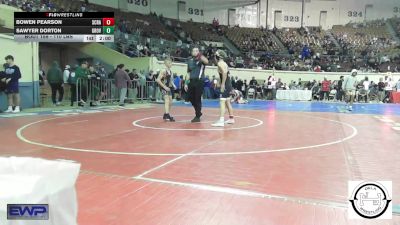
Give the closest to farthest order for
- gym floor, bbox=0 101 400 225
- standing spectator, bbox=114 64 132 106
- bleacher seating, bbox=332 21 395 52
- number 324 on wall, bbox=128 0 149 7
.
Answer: gym floor, bbox=0 101 400 225 → standing spectator, bbox=114 64 132 106 → number 324 on wall, bbox=128 0 149 7 → bleacher seating, bbox=332 21 395 52

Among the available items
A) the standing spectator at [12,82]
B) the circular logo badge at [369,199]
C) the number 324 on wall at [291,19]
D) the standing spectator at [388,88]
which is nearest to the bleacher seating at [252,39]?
the number 324 on wall at [291,19]

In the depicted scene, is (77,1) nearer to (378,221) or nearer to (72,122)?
(72,122)

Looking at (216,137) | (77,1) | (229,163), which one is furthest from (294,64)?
(229,163)

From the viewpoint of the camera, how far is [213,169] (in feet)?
16.4

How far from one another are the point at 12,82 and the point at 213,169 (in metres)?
10.2

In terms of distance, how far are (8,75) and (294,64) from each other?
26.1 m

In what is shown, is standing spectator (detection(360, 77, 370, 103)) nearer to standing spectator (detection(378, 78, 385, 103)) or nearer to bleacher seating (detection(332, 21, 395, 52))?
standing spectator (detection(378, 78, 385, 103))

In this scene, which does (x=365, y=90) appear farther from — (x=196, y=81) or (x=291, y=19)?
(x=291, y=19)
